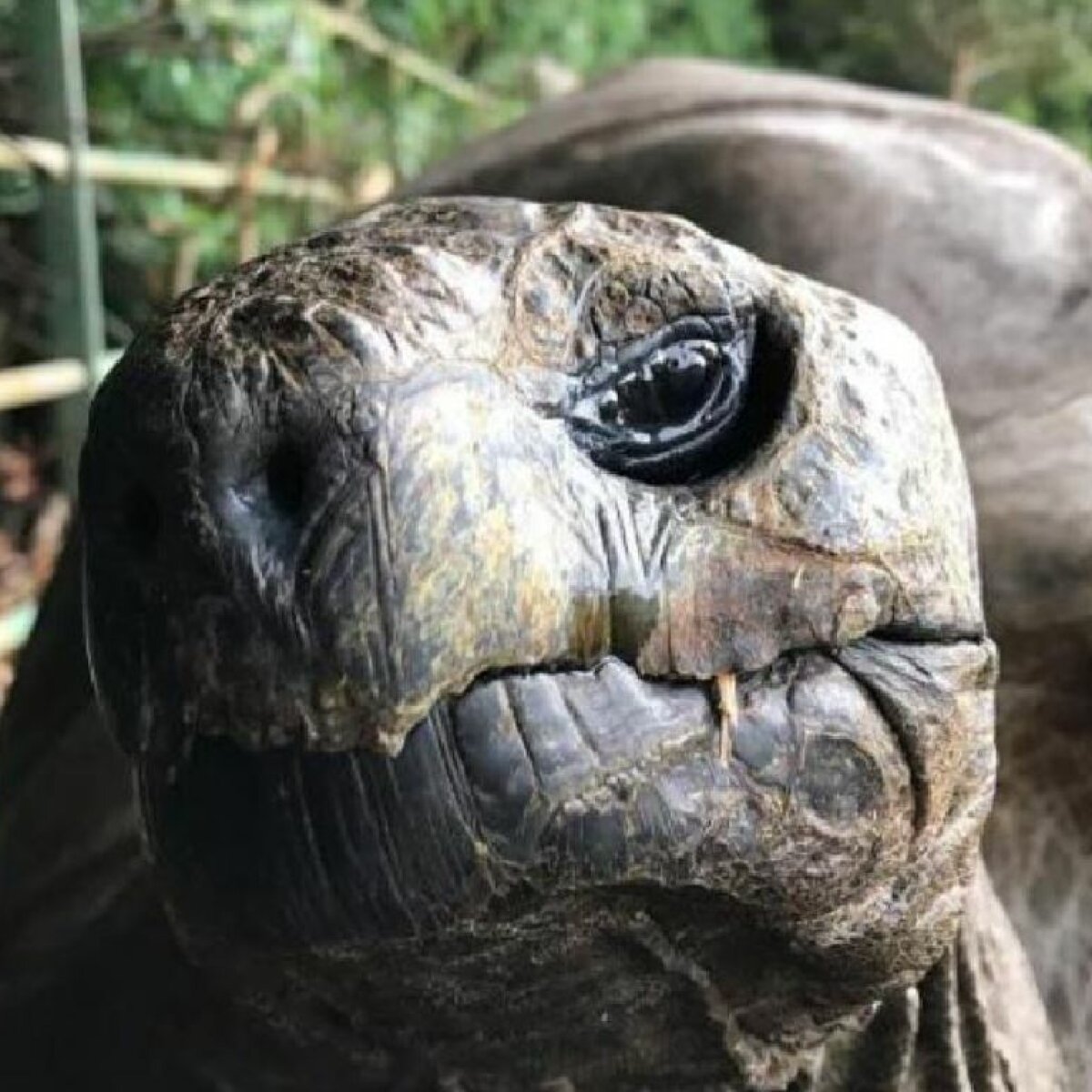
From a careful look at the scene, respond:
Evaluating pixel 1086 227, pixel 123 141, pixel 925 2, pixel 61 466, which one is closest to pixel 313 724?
pixel 1086 227

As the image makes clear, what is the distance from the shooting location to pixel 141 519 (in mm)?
728

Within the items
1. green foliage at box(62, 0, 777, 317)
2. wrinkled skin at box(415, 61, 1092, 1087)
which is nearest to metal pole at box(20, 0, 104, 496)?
green foliage at box(62, 0, 777, 317)

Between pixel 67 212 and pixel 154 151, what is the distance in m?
0.70

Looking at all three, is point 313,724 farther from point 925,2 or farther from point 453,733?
point 925,2

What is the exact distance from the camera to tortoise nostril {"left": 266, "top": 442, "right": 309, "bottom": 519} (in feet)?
2.26

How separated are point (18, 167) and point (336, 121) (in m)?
1.57

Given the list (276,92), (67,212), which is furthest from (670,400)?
(276,92)

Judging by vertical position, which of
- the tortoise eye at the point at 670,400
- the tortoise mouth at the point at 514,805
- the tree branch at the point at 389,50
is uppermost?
the tree branch at the point at 389,50

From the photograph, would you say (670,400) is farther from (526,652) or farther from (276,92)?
(276,92)

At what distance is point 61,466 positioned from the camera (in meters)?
4.33

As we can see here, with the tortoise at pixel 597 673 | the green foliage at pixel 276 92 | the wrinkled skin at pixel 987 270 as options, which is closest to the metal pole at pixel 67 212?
the green foliage at pixel 276 92

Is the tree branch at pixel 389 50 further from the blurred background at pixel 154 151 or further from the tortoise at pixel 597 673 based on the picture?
the tortoise at pixel 597 673

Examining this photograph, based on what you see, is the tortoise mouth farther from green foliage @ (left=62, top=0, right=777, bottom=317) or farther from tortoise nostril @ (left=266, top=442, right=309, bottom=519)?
green foliage @ (left=62, top=0, right=777, bottom=317)

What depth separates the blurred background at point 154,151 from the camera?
3.97 metres
